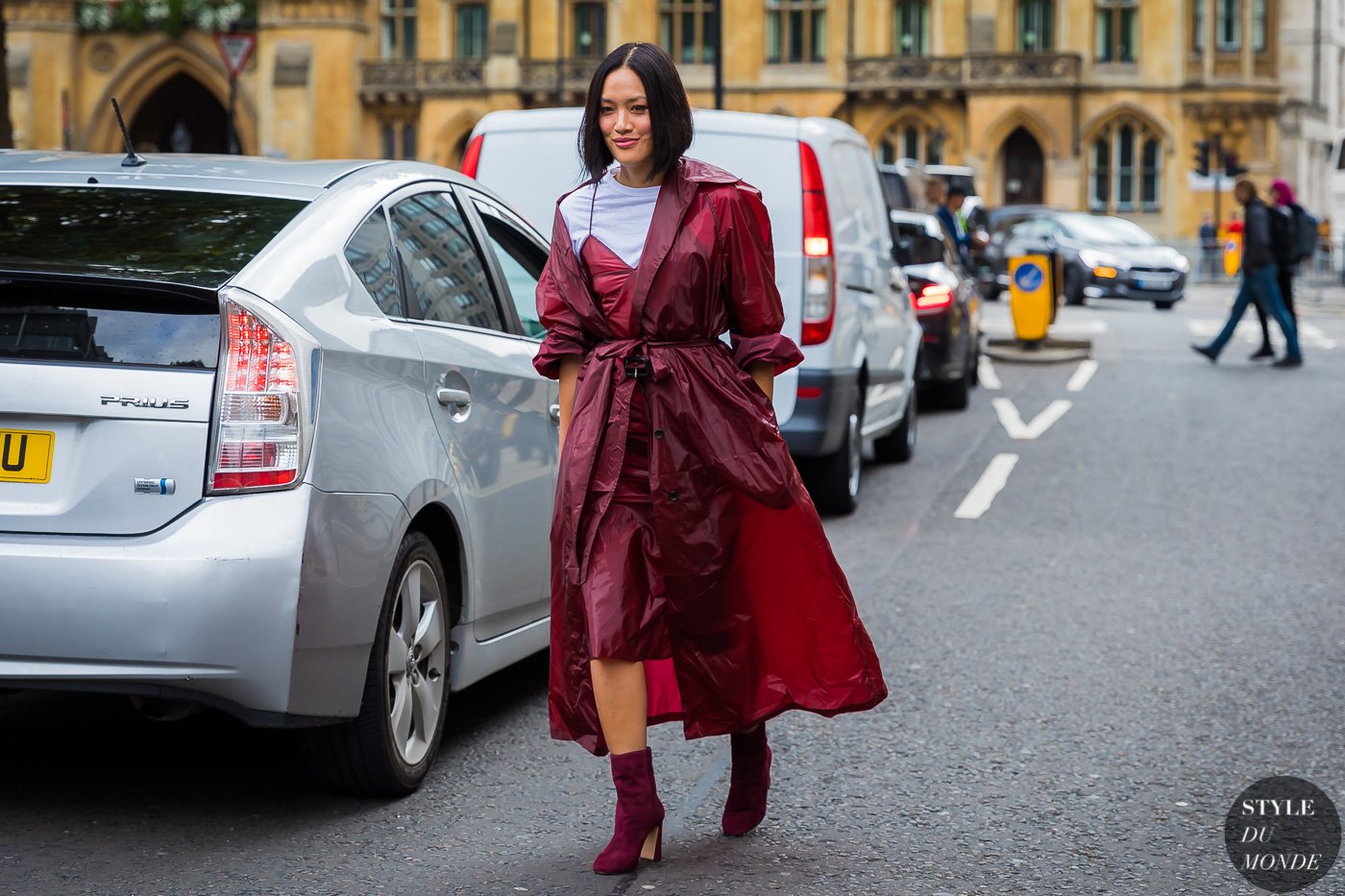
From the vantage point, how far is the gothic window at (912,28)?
56594 millimetres

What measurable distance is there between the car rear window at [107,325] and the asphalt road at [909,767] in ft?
3.65

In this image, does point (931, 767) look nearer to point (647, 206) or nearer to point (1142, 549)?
point (647, 206)

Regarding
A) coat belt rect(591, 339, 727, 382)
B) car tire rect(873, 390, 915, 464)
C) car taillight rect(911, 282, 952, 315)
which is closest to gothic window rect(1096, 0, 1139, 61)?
car taillight rect(911, 282, 952, 315)

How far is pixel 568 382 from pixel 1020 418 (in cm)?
1155

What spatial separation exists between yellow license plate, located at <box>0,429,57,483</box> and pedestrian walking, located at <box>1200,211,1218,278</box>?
4648cm

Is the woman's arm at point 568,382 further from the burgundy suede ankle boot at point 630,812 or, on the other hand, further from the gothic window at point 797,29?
the gothic window at point 797,29

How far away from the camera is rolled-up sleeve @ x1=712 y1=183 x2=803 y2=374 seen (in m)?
4.26

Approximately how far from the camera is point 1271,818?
4.86m

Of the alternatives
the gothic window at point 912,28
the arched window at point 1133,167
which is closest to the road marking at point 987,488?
the arched window at point 1133,167

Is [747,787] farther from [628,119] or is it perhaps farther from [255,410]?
[628,119]

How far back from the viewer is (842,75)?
186 ft

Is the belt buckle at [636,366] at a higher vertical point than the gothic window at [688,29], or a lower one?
lower

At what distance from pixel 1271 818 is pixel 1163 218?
52056 mm

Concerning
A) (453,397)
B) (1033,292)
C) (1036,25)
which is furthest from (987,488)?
(1036,25)
